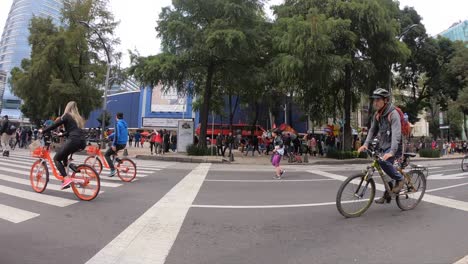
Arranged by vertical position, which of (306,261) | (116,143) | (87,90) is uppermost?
(87,90)

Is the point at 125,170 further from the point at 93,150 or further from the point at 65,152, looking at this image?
the point at 65,152

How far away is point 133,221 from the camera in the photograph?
5.53 meters

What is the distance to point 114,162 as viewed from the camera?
33.5 feet

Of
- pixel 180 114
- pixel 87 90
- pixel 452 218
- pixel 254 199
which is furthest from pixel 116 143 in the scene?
pixel 180 114

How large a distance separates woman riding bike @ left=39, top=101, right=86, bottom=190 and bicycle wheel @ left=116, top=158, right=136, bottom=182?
284 centimetres

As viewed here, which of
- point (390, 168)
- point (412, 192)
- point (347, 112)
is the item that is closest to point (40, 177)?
point (390, 168)

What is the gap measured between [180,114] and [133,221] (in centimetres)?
5910

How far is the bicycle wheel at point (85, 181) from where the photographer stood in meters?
7.03

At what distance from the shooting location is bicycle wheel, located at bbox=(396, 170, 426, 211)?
6493 millimetres

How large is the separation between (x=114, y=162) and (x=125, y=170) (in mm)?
424

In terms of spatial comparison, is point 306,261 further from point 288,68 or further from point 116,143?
point 288,68

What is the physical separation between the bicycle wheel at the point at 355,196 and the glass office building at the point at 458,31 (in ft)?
238

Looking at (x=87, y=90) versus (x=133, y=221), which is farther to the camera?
(x=87, y=90)

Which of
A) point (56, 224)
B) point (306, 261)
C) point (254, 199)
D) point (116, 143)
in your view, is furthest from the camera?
point (116, 143)
